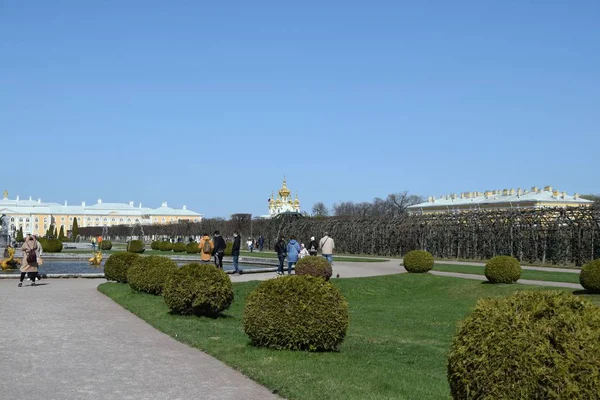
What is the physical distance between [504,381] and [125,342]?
7.31 metres

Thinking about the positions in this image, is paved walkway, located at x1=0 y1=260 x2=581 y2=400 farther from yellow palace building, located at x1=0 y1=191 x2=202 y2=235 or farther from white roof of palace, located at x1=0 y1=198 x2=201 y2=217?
white roof of palace, located at x1=0 y1=198 x2=201 y2=217

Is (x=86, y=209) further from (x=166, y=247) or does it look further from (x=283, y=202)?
(x=166, y=247)

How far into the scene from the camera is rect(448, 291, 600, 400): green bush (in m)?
4.45

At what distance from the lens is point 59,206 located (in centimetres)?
17938

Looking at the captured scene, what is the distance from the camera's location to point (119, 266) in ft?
70.3

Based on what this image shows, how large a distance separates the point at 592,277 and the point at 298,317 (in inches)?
469

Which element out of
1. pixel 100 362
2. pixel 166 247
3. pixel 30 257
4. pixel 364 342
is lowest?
pixel 364 342

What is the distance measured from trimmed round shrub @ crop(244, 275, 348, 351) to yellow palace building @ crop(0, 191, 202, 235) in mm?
154244

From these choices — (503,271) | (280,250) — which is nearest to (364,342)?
(503,271)

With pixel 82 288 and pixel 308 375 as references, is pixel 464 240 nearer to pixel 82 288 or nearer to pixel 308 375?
pixel 82 288

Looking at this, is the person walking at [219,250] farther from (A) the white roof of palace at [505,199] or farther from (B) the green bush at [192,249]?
(A) the white roof of palace at [505,199]

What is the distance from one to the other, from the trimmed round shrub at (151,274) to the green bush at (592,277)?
10.6 m

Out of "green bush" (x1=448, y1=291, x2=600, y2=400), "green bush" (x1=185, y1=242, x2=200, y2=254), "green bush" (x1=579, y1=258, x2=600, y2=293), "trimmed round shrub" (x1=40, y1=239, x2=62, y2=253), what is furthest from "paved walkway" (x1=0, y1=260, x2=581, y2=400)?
"green bush" (x1=185, y1=242, x2=200, y2=254)


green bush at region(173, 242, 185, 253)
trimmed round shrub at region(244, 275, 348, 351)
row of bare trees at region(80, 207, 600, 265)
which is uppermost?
row of bare trees at region(80, 207, 600, 265)
